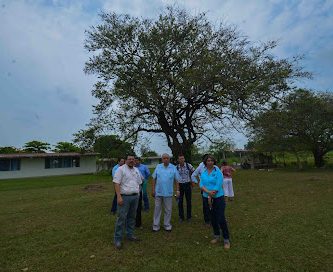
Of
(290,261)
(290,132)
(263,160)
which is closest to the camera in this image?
(290,261)

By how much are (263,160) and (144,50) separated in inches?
1292

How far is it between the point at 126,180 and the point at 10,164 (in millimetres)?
31320

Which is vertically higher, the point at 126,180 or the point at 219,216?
the point at 126,180

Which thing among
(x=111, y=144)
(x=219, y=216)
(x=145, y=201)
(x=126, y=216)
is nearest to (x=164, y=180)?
(x=126, y=216)

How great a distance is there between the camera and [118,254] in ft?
18.3

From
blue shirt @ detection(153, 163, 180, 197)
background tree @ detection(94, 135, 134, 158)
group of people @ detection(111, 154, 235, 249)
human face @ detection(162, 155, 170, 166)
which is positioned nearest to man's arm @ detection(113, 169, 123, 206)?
group of people @ detection(111, 154, 235, 249)

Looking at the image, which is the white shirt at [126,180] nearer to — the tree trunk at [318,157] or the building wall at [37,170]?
the building wall at [37,170]

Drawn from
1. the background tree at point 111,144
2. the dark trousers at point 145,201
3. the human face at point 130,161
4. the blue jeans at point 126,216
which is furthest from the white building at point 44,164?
the human face at point 130,161

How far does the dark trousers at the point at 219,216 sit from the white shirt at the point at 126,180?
62.4 inches

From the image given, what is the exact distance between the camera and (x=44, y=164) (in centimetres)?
3534

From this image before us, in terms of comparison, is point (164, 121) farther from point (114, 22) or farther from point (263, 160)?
point (263, 160)

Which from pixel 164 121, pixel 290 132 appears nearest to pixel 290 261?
pixel 164 121

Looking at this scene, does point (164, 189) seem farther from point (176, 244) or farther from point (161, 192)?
point (176, 244)

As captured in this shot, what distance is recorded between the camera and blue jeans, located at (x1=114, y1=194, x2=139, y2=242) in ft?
19.7
